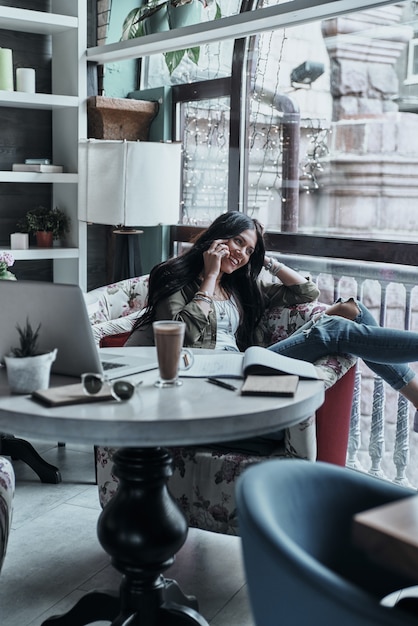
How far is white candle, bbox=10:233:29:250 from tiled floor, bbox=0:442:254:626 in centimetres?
132

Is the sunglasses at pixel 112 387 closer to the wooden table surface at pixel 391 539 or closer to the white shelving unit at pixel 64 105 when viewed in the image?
the wooden table surface at pixel 391 539

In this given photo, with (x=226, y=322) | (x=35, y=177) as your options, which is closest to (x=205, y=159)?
(x=35, y=177)

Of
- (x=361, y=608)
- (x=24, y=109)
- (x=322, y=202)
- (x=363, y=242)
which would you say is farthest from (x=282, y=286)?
(x=361, y=608)

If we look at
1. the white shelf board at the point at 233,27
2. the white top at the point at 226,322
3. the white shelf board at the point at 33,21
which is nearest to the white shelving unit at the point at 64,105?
the white shelf board at the point at 33,21

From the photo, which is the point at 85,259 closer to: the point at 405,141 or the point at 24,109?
the point at 24,109

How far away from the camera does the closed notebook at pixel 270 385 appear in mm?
1753

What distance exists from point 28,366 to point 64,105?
261 centimetres

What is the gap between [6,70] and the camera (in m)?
3.84

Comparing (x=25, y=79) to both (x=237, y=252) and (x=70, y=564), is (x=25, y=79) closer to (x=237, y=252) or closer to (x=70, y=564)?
(x=237, y=252)

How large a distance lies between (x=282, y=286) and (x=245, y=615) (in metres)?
1.35

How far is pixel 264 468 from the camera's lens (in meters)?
1.24

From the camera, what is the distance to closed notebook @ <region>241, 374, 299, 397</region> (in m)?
1.75

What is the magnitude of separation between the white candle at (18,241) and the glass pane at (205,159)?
0.86m

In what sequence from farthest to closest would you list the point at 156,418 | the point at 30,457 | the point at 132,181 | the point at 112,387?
the point at 132,181
the point at 30,457
the point at 112,387
the point at 156,418
